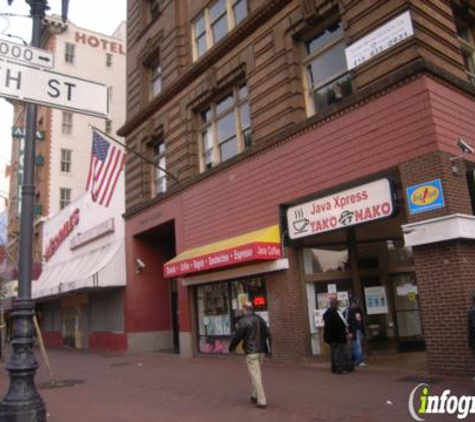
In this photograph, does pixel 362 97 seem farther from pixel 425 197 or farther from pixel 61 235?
pixel 61 235

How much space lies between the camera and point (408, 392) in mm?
8594

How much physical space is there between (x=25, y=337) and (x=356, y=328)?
7831mm

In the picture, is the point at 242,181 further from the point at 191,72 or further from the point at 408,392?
the point at 408,392

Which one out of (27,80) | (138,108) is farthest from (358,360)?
(138,108)

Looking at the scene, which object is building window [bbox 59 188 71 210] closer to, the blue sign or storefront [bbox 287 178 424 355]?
storefront [bbox 287 178 424 355]

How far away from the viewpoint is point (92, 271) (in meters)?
22.5

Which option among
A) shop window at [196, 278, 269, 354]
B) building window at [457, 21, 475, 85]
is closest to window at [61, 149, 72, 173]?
shop window at [196, 278, 269, 354]

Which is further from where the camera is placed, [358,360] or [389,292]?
[389,292]

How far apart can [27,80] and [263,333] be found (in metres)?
5.51

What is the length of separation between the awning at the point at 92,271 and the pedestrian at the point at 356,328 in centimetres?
1299

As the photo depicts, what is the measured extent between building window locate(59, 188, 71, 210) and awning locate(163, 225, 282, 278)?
22.4 metres

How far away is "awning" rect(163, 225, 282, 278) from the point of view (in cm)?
1362

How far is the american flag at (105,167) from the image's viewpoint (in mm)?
19734

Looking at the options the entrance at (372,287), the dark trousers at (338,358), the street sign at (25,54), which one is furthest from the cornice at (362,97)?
the street sign at (25,54)
